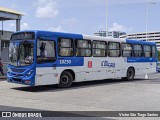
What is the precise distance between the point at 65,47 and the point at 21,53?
2462 millimetres

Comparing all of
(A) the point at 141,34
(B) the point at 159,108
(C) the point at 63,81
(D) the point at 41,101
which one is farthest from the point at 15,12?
(A) the point at 141,34

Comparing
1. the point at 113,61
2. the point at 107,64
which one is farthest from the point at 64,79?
the point at 113,61

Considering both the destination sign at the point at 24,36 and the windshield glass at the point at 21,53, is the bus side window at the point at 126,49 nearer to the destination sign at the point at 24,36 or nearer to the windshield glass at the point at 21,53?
the destination sign at the point at 24,36

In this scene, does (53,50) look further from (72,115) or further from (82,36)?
(72,115)

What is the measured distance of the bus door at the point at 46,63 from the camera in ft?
50.6

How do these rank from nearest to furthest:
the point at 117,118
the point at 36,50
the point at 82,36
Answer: the point at 117,118 < the point at 36,50 < the point at 82,36

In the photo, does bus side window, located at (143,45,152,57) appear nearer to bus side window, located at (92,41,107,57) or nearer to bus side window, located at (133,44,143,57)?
bus side window, located at (133,44,143,57)

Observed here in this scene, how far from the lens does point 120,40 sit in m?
21.4

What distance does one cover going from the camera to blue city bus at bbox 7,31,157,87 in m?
15.4

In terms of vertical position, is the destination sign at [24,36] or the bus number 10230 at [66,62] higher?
the destination sign at [24,36]

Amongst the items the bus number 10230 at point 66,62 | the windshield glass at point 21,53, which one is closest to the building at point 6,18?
the windshield glass at point 21,53

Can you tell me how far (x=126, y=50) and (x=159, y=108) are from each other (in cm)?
1122

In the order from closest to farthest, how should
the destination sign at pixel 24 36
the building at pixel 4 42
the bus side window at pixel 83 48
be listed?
the destination sign at pixel 24 36
the bus side window at pixel 83 48
the building at pixel 4 42

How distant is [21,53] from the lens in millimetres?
15766
